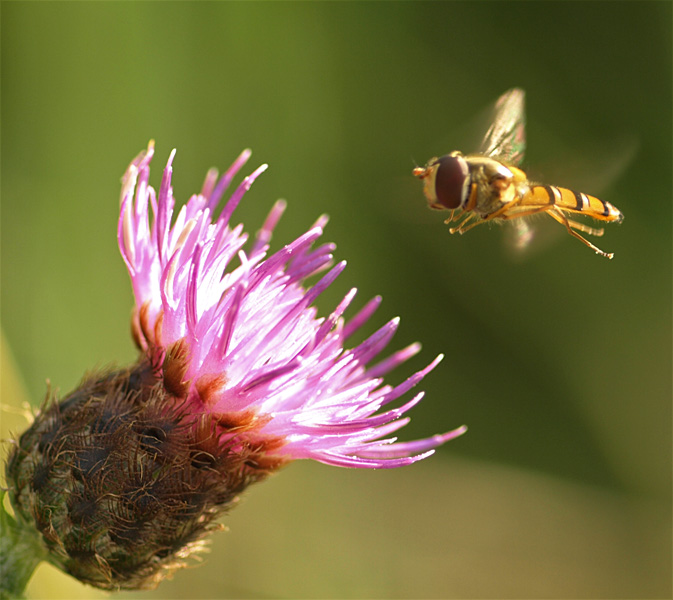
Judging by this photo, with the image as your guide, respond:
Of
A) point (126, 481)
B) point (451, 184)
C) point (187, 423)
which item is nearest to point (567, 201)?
point (451, 184)

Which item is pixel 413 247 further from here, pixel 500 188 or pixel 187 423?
pixel 187 423

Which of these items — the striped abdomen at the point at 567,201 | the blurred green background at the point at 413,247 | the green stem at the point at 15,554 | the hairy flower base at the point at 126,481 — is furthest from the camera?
the blurred green background at the point at 413,247

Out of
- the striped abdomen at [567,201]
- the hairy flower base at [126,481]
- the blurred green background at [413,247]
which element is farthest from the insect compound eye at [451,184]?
the blurred green background at [413,247]

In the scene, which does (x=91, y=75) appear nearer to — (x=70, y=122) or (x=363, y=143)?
(x=70, y=122)

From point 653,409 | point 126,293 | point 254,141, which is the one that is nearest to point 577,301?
point 653,409

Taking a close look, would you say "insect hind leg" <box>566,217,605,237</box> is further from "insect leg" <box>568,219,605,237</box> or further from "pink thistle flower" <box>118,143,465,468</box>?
"pink thistle flower" <box>118,143,465,468</box>

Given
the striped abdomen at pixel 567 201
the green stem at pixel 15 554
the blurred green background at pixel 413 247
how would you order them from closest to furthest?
the green stem at pixel 15 554 < the striped abdomen at pixel 567 201 < the blurred green background at pixel 413 247

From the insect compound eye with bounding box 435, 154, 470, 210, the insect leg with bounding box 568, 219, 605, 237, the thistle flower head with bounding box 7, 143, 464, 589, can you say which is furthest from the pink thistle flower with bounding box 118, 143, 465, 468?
the insect leg with bounding box 568, 219, 605, 237

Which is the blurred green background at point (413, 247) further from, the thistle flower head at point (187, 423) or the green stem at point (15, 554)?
the thistle flower head at point (187, 423)
